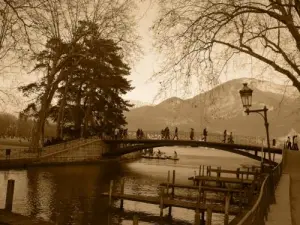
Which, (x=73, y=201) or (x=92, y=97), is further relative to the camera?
(x=92, y=97)

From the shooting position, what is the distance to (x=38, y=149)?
39.1m

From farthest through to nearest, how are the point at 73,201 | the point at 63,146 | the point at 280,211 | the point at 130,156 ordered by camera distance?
1. the point at 130,156
2. the point at 63,146
3. the point at 73,201
4. the point at 280,211

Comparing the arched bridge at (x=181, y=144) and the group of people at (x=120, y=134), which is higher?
the group of people at (x=120, y=134)

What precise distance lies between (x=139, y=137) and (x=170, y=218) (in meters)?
34.9

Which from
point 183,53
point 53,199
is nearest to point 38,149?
point 53,199

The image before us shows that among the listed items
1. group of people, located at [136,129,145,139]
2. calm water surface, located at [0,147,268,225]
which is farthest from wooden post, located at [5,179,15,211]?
group of people, located at [136,129,145,139]

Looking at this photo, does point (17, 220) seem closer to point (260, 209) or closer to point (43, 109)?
point (260, 209)

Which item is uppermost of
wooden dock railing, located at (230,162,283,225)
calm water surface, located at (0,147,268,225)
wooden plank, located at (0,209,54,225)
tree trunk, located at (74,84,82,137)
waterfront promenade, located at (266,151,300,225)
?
tree trunk, located at (74,84,82,137)

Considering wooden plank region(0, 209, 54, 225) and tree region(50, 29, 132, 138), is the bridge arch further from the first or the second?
wooden plank region(0, 209, 54, 225)

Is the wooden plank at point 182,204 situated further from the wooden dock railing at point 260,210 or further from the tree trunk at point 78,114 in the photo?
the tree trunk at point 78,114

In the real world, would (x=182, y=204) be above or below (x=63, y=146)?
below

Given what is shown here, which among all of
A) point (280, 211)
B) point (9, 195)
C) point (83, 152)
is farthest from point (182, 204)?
point (83, 152)

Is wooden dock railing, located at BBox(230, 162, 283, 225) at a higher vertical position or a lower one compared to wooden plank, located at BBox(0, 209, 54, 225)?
higher

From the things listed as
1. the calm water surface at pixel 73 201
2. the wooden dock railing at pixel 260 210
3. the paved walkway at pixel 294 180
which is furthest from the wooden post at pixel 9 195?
the paved walkway at pixel 294 180
